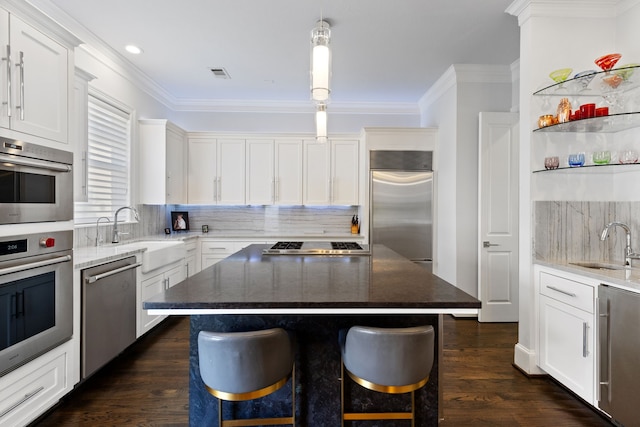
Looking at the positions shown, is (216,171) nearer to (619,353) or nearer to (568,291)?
(568,291)

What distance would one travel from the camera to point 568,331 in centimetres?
223

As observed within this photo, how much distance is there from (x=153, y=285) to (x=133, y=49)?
93.2 inches

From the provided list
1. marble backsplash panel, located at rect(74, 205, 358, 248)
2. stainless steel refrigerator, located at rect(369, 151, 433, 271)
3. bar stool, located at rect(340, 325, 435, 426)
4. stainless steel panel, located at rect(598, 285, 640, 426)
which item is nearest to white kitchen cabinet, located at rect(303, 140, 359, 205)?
marble backsplash panel, located at rect(74, 205, 358, 248)

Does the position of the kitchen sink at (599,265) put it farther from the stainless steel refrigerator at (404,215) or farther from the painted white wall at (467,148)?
the stainless steel refrigerator at (404,215)

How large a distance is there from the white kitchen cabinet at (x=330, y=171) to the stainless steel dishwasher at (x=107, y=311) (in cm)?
253

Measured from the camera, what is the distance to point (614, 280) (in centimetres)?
189

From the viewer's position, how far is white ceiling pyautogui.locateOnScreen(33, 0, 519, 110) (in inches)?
107

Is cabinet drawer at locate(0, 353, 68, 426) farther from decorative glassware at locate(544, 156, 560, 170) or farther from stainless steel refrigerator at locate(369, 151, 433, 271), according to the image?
decorative glassware at locate(544, 156, 560, 170)

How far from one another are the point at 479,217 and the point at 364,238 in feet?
4.60

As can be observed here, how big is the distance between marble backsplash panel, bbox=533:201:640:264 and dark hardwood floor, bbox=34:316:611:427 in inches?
38.2

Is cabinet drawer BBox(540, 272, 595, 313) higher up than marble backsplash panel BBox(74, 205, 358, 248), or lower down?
lower down

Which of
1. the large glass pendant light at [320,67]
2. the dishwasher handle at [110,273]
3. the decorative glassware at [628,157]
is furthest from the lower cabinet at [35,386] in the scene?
the decorative glassware at [628,157]

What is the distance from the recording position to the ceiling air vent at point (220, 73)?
392 cm

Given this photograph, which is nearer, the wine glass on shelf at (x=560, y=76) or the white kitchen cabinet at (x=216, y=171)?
the wine glass on shelf at (x=560, y=76)
